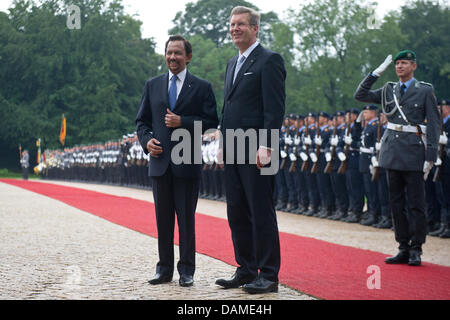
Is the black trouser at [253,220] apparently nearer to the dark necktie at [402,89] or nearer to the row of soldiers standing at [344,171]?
the dark necktie at [402,89]

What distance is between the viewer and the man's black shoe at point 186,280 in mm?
5712

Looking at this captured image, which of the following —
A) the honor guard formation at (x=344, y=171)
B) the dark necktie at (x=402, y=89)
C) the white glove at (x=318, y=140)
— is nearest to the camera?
the dark necktie at (x=402, y=89)

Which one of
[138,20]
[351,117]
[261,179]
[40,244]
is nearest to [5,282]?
[261,179]

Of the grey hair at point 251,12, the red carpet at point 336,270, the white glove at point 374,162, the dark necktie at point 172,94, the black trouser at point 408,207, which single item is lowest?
the red carpet at point 336,270

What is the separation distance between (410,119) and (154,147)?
2.95 metres

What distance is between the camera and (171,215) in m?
6.05

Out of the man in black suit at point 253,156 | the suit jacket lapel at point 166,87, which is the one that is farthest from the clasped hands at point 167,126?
the man in black suit at point 253,156

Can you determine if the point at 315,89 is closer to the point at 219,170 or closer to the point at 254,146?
the point at 219,170

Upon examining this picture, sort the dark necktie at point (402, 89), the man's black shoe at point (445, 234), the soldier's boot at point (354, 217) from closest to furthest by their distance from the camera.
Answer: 1. the dark necktie at point (402, 89)
2. the man's black shoe at point (445, 234)
3. the soldier's boot at point (354, 217)

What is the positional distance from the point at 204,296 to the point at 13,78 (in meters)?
58.1

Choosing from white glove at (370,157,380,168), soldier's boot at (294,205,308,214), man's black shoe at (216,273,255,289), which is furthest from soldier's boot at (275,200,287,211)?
man's black shoe at (216,273,255,289)

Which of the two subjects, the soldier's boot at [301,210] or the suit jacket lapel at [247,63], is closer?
the suit jacket lapel at [247,63]

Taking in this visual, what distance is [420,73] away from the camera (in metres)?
50.6

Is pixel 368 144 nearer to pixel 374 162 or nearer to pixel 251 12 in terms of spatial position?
pixel 374 162
